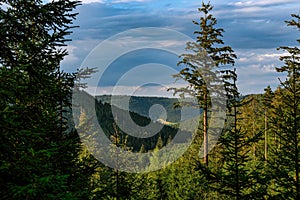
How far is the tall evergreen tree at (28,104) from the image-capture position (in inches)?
267

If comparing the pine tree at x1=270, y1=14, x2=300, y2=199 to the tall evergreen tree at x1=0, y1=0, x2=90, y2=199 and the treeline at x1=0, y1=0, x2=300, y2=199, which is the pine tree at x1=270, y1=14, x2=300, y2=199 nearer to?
the treeline at x1=0, y1=0, x2=300, y2=199

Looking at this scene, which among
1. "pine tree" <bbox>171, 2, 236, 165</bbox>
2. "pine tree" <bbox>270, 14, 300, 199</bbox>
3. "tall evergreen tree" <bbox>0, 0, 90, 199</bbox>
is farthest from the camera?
"pine tree" <bbox>171, 2, 236, 165</bbox>

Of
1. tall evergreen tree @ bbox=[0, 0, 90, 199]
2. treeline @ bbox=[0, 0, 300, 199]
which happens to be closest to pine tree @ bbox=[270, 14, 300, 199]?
treeline @ bbox=[0, 0, 300, 199]

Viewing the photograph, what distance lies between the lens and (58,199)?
7.34m

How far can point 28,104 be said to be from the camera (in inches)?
358

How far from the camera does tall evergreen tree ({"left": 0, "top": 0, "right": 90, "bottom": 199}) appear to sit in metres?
6.77

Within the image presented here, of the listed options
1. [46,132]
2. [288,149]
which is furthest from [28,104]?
[288,149]

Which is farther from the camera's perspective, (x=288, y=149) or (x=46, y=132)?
(x=288, y=149)

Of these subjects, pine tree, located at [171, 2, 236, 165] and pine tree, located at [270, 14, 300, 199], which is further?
pine tree, located at [171, 2, 236, 165]

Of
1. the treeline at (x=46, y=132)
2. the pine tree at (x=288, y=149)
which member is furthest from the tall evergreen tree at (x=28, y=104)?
the pine tree at (x=288, y=149)

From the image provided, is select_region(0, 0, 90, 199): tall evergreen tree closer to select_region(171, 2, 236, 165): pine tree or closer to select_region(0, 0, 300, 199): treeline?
select_region(0, 0, 300, 199): treeline

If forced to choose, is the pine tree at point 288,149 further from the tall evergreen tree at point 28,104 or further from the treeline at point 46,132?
the tall evergreen tree at point 28,104

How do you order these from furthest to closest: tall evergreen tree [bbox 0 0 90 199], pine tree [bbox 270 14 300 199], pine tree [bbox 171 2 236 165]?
1. pine tree [bbox 171 2 236 165]
2. pine tree [bbox 270 14 300 199]
3. tall evergreen tree [bbox 0 0 90 199]

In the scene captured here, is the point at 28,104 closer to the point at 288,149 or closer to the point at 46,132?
the point at 46,132
